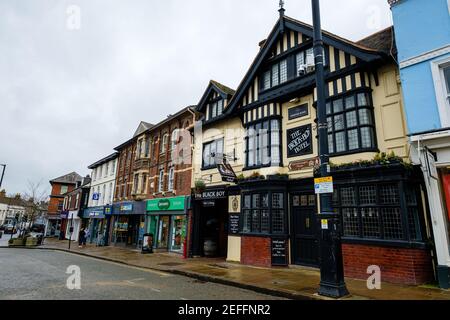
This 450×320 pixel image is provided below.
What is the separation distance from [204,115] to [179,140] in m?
3.43

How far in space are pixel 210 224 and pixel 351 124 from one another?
33.7ft

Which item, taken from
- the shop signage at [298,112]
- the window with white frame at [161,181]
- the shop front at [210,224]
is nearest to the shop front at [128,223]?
the window with white frame at [161,181]

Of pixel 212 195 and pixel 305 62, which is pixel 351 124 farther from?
pixel 212 195

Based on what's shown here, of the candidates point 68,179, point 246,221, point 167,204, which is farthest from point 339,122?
point 68,179

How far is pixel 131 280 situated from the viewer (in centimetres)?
952

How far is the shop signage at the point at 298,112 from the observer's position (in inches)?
468

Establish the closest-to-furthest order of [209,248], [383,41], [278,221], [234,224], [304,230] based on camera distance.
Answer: [383,41], [304,230], [278,221], [234,224], [209,248]

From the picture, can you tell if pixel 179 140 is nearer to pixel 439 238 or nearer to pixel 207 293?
pixel 207 293

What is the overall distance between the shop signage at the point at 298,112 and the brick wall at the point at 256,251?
5.54 meters

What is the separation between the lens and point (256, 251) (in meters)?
12.0

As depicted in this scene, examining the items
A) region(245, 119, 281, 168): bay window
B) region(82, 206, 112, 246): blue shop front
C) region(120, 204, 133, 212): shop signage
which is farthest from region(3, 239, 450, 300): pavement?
region(82, 206, 112, 246): blue shop front

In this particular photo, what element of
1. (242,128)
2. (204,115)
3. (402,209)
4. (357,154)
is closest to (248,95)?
(242,128)

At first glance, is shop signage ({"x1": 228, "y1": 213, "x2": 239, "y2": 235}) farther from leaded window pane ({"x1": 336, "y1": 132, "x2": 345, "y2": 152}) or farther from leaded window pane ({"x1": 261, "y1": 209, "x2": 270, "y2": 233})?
leaded window pane ({"x1": 336, "y1": 132, "x2": 345, "y2": 152})

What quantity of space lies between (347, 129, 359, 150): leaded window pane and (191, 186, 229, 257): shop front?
22.8 feet
